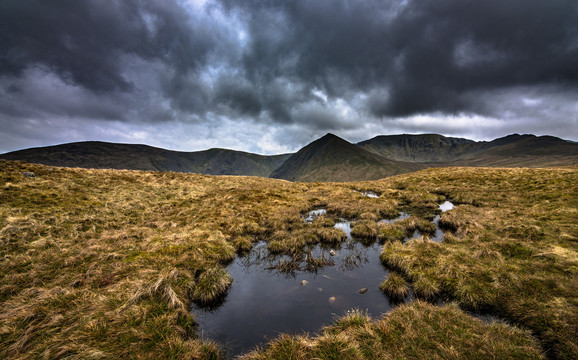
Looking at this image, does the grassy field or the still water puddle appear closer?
the grassy field

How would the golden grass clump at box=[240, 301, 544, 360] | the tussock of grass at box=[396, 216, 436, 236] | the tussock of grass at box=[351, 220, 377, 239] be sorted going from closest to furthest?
Result: the golden grass clump at box=[240, 301, 544, 360]
the tussock of grass at box=[351, 220, 377, 239]
the tussock of grass at box=[396, 216, 436, 236]

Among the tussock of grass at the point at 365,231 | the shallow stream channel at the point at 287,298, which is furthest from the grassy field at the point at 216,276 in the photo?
the shallow stream channel at the point at 287,298

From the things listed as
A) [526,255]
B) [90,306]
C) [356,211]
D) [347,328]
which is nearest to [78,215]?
[90,306]

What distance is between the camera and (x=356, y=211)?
→ 23.8 m

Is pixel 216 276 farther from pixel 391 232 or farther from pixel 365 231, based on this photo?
pixel 391 232

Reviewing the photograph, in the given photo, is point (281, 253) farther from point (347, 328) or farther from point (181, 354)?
point (181, 354)

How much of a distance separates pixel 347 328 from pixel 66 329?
30.4 ft

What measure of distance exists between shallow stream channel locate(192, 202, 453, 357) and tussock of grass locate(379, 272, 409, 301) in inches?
11.0

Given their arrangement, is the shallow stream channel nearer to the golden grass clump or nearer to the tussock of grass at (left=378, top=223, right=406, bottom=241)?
the golden grass clump

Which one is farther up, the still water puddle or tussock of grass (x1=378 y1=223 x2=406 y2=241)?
tussock of grass (x1=378 y1=223 x2=406 y2=241)

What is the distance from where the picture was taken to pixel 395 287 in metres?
9.84

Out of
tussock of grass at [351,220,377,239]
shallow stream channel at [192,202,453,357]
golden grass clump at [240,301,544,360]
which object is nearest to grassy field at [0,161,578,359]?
golden grass clump at [240,301,544,360]

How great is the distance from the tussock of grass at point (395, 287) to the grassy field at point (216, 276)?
→ 0.07 metres

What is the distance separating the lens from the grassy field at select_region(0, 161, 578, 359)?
253 inches
